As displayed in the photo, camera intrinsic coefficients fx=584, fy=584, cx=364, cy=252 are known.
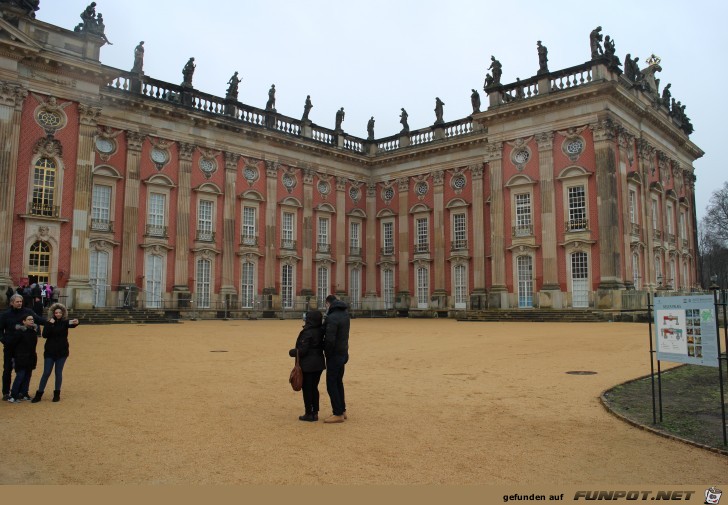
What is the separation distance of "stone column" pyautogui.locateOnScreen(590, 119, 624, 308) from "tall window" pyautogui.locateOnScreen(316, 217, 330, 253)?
16.9m

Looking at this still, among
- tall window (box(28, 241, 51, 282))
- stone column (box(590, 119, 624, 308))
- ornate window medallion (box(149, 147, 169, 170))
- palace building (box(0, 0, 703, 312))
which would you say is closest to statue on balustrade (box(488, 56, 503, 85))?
palace building (box(0, 0, 703, 312))

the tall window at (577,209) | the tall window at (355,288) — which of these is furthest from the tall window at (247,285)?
the tall window at (577,209)

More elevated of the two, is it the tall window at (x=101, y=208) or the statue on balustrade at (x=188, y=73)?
the statue on balustrade at (x=188, y=73)

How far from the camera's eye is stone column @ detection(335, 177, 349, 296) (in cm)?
3878

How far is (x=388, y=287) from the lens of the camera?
131 feet

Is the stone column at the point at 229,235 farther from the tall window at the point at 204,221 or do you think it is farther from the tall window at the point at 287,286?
the tall window at the point at 287,286

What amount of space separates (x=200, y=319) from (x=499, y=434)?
2609 cm

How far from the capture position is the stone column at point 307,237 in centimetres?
3694

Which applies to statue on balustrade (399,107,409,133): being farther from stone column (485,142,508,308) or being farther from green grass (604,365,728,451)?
green grass (604,365,728,451)

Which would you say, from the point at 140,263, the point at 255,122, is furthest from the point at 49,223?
the point at 255,122

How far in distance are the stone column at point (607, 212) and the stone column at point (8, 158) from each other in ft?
88.5

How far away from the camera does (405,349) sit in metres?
16.1

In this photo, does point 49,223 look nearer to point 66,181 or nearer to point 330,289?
point 66,181

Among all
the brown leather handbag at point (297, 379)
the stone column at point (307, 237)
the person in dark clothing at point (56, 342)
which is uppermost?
the stone column at point (307, 237)
